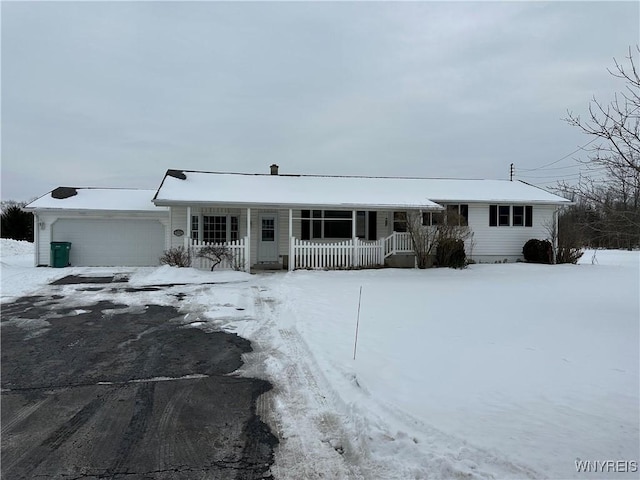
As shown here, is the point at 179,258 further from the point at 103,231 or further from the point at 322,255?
the point at 103,231

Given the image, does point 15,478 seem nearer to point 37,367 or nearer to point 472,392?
point 37,367

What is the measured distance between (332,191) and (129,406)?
14.9 meters

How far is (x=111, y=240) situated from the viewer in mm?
18328

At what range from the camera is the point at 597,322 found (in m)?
7.41

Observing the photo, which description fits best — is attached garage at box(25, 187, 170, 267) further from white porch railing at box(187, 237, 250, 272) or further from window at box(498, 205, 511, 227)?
window at box(498, 205, 511, 227)

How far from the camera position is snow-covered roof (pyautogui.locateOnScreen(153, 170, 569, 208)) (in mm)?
16047

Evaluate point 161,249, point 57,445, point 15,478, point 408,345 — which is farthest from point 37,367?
point 161,249

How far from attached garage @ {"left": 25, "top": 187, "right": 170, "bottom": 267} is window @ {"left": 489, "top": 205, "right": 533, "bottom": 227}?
47.7ft

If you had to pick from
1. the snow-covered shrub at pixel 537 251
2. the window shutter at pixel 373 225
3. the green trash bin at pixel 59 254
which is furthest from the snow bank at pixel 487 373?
the green trash bin at pixel 59 254

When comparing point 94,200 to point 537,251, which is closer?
point 537,251

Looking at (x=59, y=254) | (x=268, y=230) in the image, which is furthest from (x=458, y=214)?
(x=59, y=254)

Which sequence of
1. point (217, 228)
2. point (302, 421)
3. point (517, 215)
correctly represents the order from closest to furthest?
point (302, 421) < point (217, 228) < point (517, 215)

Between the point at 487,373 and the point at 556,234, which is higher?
the point at 556,234

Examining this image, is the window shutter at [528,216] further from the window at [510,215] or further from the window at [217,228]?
the window at [217,228]
